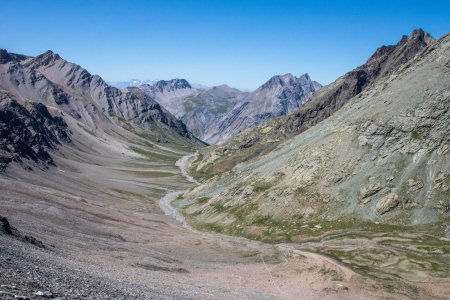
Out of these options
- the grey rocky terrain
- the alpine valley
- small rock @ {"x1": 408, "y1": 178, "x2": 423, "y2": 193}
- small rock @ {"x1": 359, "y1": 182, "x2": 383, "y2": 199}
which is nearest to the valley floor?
the alpine valley

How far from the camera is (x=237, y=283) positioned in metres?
64.0

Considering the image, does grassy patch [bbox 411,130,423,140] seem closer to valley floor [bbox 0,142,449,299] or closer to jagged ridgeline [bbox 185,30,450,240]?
jagged ridgeline [bbox 185,30,450,240]

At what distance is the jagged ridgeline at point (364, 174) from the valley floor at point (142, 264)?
16.8 metres

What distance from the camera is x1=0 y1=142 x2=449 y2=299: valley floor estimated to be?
3801cm

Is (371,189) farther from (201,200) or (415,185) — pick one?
(201,200)

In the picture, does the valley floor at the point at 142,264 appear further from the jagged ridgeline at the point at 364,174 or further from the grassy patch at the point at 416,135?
the grassy patch at the point at 416,135

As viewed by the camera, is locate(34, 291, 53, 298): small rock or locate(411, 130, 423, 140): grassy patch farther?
locate(411, 130, 423, 140): grassy patch

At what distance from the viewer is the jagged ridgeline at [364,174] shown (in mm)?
102938

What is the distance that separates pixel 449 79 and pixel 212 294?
102 meters

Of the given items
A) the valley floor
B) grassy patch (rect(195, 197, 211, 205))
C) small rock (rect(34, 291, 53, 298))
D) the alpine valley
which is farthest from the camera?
grassy patch (rect(195, 197, 211, 205))

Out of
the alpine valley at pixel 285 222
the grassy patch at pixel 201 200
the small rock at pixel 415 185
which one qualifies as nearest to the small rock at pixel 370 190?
the alpine valley at pixel 285 222

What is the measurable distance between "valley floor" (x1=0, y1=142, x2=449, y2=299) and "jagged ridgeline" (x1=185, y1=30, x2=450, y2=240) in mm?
16844

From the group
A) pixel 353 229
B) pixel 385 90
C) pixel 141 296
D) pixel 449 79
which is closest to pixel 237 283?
pixel 141 296

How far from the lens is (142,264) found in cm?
6222
